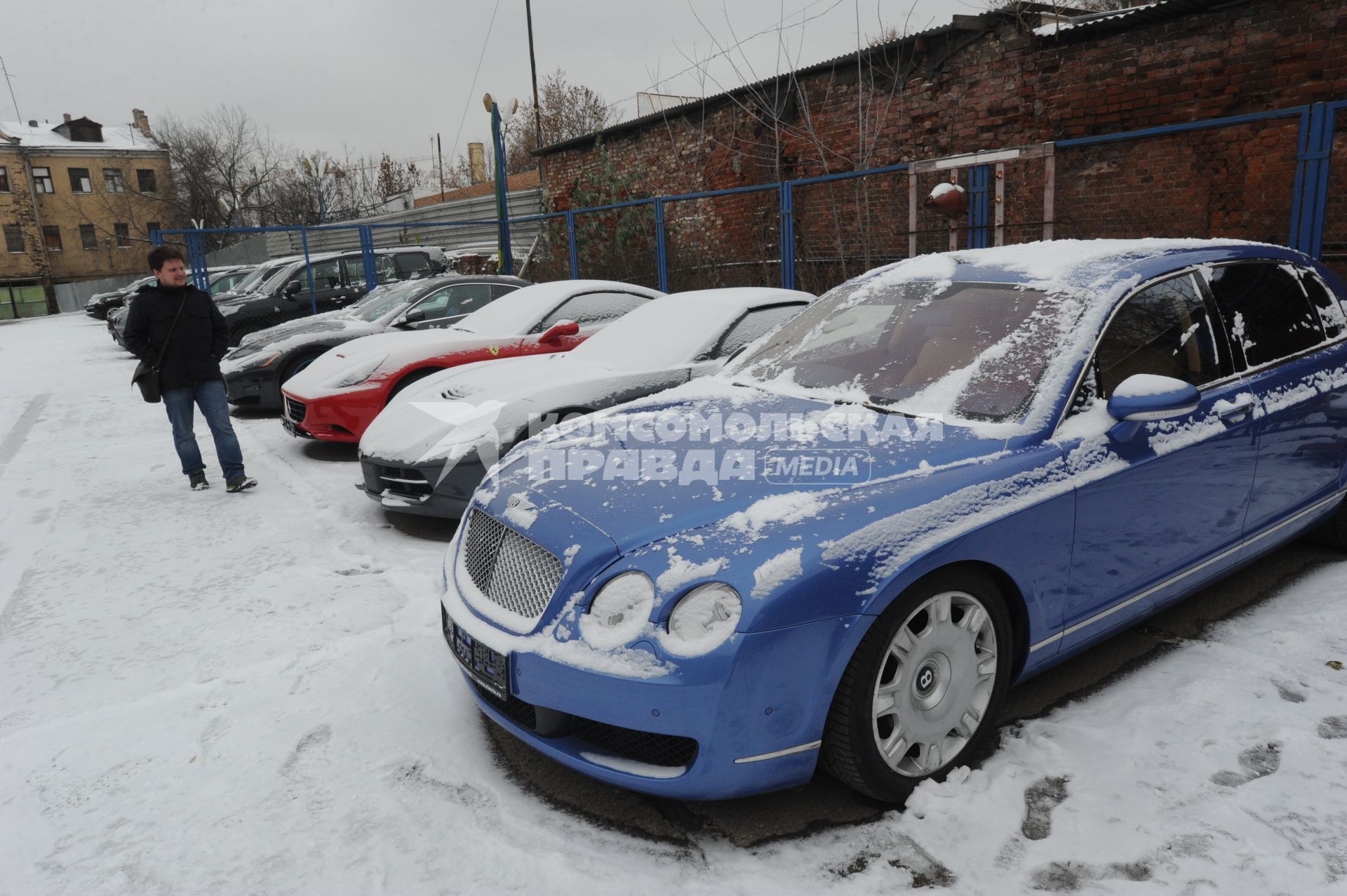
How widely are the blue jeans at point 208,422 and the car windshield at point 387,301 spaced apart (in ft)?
10.3

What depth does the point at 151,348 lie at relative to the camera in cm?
618

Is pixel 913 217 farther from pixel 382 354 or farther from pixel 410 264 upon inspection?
pixel 410 264

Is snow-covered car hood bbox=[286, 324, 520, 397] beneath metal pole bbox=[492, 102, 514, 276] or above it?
beneath

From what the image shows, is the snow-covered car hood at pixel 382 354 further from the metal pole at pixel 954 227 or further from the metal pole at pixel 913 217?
the metal pole at pixel 954 227

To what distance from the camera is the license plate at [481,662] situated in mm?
2521

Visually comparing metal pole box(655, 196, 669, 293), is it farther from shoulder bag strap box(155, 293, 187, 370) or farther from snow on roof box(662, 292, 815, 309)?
shoulder bag strap box(155, 293, 187, 370)

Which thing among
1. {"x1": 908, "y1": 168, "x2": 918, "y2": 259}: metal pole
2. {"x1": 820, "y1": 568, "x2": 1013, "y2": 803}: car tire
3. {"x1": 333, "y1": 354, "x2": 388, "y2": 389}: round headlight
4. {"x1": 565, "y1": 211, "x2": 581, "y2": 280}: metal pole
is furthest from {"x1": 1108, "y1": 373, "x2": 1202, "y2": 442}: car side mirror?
{"x1": 565, "y1": 211, "x2": 581, "y2": 280}: metal pole

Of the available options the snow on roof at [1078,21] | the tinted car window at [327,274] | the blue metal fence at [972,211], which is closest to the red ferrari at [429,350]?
the blue metal fence at [972,211]

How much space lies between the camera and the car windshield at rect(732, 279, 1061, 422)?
292 cm

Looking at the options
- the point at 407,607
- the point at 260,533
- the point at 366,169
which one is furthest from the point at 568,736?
the point at 366,169

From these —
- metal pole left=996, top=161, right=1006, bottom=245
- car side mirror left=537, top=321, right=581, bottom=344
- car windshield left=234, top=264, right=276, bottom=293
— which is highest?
metal pole left=996, top=161, right=1006, bottom=245

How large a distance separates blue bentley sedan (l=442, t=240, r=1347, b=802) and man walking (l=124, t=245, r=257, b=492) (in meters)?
3.99

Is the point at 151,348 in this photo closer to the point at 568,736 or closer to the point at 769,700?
the point at 568,736

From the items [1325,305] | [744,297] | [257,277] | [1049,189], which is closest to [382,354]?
[744,297]
